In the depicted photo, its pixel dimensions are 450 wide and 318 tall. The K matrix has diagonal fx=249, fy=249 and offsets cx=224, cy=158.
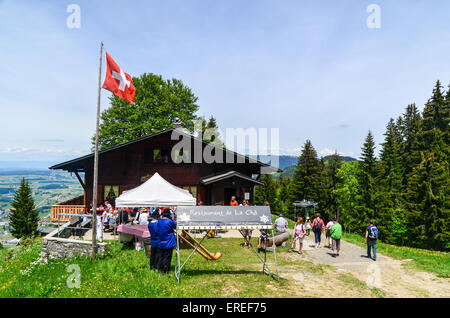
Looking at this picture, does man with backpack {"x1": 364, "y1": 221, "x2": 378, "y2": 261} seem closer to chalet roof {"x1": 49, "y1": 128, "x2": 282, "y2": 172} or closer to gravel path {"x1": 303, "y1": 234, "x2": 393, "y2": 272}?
gravel path {"x1": 303, "y1": 234, "x2": 393, "y2": 272}

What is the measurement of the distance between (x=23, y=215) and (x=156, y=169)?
3451 cm

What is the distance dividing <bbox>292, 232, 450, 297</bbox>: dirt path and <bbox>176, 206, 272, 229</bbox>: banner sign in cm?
371

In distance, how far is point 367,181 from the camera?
Answer: 39.1 meters

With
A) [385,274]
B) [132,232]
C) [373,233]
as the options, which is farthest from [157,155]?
[385,274]

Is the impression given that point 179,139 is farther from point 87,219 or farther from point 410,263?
point 410,263

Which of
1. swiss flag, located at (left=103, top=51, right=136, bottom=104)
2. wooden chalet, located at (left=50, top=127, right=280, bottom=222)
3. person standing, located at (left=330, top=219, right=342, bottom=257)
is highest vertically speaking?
swiss flag, located at (left=103, top=51, right=136, bottom=104)

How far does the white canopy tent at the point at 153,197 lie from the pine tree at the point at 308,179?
34.1m

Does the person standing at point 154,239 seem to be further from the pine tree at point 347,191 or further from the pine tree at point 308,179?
the pine tree at point 347,191

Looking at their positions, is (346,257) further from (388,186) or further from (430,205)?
(388,186)

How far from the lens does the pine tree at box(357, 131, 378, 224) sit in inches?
1480

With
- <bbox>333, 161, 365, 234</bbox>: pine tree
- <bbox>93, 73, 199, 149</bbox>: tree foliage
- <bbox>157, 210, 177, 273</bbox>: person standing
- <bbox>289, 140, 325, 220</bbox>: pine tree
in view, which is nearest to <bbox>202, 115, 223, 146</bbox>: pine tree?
<bbox>93, 73, 199, 149</bbox>: tree foliage

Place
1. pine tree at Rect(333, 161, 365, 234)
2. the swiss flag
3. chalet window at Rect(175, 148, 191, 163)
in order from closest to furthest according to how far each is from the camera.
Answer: the swiss flag → chalet window at Rect(175, 148, 191, 163) → pine tree at Rect(333, 161, 365, 234)

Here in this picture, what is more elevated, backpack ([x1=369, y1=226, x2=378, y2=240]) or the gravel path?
backpack ([x1=369, y1=226, x2=378, y2=240])
